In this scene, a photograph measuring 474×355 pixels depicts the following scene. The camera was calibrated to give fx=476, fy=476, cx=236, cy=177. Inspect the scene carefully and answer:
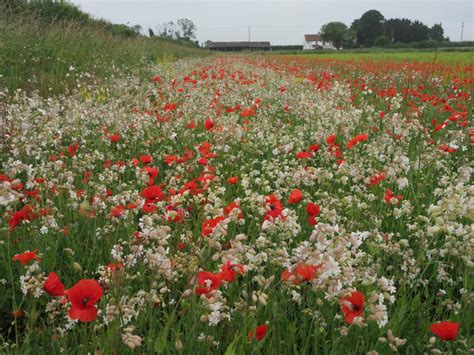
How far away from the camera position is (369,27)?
109m

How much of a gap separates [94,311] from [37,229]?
1.73 meters

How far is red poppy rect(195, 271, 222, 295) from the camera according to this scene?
1.76m

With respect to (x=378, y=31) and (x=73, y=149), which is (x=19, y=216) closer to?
(x=73, y=149)

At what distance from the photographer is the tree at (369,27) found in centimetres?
10828

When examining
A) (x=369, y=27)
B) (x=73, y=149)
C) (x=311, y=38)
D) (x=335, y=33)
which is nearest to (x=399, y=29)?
(x=369, y=27)

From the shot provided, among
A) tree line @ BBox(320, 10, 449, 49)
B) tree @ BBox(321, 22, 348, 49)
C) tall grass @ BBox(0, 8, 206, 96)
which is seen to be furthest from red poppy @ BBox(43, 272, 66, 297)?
tree @ BBox(321, 22, 348, 49)

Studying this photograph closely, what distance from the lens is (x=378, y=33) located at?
4291 inches

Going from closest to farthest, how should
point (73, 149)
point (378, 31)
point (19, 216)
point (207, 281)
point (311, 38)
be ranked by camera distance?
point (207, 281) < point (19, 216) < point (73, 149) < point (378, 31) < point (311, 38)

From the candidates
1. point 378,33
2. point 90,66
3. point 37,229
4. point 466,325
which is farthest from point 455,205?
point 378,33

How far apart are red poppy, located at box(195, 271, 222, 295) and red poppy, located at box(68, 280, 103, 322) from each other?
1.33ft

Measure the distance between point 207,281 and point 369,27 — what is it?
117 metres

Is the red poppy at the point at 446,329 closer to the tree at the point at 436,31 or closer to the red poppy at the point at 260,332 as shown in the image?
the red poppy at the point at 260,332

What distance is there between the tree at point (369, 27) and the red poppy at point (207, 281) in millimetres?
→ 113082

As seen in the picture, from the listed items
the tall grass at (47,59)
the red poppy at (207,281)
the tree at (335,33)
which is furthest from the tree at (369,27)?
the red poppy at (207,281)
